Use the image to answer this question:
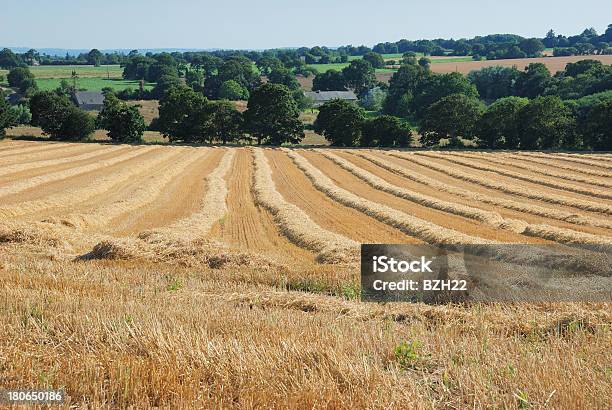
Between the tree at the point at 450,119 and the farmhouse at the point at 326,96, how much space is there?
71.8 meters

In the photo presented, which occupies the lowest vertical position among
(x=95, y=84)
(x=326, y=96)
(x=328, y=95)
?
(x=326, y=96)

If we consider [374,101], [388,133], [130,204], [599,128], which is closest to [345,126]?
[388,133]

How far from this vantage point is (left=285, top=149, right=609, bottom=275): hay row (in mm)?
15539

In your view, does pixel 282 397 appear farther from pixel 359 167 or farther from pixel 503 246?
pixel 359 167

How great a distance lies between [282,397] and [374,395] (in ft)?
3.08

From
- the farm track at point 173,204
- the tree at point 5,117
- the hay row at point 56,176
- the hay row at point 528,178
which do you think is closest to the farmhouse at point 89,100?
the tree at point 5,117

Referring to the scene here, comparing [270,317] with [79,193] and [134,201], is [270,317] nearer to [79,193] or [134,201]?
[134,201]

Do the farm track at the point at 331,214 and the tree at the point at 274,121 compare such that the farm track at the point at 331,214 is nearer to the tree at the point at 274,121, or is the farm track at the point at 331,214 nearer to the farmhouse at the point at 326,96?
the tree at the point at 274,121

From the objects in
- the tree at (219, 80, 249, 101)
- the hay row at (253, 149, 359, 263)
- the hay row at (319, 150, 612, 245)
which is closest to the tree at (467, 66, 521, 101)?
the tree at (219, 80, 249, 101)

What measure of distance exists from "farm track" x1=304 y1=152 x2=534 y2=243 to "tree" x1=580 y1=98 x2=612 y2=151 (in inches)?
1611

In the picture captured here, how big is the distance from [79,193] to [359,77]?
502 feet

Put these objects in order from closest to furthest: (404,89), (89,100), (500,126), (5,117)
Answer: (5,117), (500,126), (404,89), (89,100)

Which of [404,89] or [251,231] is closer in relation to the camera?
[251,231]

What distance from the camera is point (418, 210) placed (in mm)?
29750
